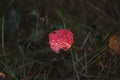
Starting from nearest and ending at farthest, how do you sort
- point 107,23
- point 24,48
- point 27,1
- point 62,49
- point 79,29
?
point 62,49
point 24,48
point 79,29
point 107,23
point 27,1

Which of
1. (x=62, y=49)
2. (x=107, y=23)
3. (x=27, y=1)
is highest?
(x=27, y=1)

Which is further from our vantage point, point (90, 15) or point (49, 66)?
point (90, 15)

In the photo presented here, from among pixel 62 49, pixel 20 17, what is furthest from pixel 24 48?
pixel 20 17

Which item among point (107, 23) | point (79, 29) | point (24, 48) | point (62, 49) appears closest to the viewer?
point (62, 49)

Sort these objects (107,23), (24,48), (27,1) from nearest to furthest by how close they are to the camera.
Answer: (24,48), (107,23), (27,1)

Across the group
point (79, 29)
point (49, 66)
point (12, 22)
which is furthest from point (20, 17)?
point (49, 66)

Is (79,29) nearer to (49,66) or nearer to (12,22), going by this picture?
(12,22)

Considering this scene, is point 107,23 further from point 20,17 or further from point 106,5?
point 20,17

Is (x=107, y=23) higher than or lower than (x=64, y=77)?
higher

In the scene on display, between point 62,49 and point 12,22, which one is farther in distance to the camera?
point 12,22
